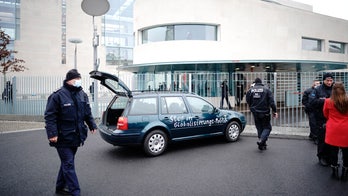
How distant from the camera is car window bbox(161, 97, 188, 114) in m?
6.00

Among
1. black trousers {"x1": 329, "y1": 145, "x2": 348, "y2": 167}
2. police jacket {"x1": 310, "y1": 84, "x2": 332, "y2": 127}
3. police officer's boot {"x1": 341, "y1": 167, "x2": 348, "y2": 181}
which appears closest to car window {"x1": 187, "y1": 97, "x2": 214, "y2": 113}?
police jacket {"x1": 310, "y1": 84, "x2": 332, "y2": 127}

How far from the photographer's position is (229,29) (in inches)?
640

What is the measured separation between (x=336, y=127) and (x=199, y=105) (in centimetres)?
329

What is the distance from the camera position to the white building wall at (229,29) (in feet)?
52.1

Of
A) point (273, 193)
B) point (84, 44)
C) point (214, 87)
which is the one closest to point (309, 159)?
point (273, 193)

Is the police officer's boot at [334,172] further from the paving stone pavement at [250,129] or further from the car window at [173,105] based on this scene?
the paving stone pavement at [250,129]

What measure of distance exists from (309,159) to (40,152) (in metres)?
6.60

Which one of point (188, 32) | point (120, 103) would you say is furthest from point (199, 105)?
point (188, 32)

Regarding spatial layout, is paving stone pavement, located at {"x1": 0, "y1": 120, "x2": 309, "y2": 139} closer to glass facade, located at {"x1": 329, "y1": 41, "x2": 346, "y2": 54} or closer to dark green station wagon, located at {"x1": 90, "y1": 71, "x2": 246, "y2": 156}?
dark green station wagon, located at {"x1": 90, "y1": 71, "x2": 246, "y2": 156}

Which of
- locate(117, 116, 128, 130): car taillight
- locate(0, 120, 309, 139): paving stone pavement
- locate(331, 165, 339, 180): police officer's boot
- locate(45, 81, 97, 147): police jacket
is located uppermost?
locate(45, 81, 97, 147): police jacket

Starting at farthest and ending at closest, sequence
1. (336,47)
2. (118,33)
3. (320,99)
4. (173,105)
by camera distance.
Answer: (118,33) < (336,47) < (173,105) < (320,99)

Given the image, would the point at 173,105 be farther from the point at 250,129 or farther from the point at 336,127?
the point at 250,129

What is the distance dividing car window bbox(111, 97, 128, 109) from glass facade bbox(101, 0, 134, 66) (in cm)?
3517

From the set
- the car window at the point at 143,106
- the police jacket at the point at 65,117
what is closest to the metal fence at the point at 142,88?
the car window at the point at 143,106
